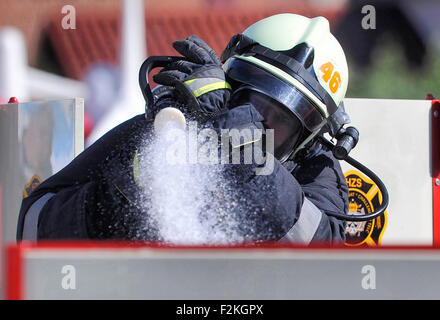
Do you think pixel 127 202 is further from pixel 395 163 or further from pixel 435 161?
pixel 435 161

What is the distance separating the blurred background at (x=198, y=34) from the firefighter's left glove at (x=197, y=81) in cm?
625

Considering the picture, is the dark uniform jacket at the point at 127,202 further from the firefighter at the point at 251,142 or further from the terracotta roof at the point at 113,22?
the terracotta roof at the point at 113,22

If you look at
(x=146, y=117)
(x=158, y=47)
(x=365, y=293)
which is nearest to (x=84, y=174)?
(x=146, y=117)

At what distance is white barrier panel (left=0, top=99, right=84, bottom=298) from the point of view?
2.09m

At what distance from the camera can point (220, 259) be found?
1018 millimetres

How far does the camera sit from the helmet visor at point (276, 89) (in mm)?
1674

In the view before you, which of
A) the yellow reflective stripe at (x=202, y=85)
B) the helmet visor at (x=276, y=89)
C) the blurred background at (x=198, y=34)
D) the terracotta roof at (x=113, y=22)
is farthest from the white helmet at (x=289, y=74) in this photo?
the terracotta roof at (x=113, y=22)

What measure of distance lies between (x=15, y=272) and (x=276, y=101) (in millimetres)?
863

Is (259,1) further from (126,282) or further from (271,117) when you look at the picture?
(126,282)

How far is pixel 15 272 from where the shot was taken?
3.14 ft

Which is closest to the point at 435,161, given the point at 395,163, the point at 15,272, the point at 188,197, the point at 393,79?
the point at 395,163

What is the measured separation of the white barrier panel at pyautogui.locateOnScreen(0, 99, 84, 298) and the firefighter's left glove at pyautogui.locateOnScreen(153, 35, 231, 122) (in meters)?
0.56

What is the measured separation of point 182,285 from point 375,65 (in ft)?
27.3

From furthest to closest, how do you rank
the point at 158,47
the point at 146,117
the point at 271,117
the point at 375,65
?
the point at 158,47 → the point at 375,65 → the point at 271,117 → the point at 146,117
